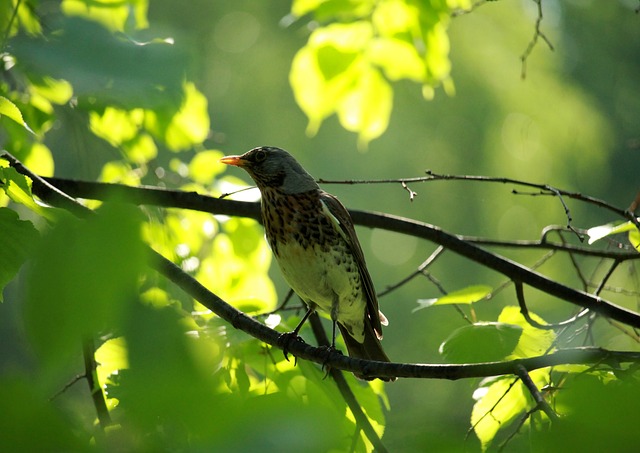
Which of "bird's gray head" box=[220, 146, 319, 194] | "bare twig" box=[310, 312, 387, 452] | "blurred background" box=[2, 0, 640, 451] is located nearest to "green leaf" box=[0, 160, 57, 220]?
"bare twig" box=[310, 312, 387, 452]

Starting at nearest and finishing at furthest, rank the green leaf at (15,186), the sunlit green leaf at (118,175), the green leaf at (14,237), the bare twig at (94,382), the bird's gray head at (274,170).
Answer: the green leaf at (14,237) < the green leaf at (15,186) < the bare twig at (94,382) < the bird's gray head at (274,170) < the sunlit green leaf at (118,175)

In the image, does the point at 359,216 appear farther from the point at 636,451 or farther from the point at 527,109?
the point at 527,109

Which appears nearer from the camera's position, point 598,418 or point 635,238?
point 598,418

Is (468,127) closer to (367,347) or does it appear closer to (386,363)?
(367,347)

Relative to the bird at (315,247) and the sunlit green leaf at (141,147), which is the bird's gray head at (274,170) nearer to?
the bird at (315,247)

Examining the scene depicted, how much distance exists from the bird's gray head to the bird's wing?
125mm

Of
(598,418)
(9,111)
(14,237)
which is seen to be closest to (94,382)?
(9,111)

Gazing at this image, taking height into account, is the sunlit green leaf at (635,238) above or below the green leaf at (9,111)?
above

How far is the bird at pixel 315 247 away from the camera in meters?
3.28

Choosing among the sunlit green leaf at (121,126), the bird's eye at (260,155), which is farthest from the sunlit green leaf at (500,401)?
the sunlit green leaf at (121,126)

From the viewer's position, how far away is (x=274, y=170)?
11.7 ft

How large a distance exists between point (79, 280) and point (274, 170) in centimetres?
286

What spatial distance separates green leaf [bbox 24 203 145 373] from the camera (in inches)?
27.8

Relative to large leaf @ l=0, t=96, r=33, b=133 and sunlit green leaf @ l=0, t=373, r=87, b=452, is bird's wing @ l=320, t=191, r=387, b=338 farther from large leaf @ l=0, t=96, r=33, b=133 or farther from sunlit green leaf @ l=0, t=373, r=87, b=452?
sunlit green leaf @ l=0, t=373, r=87, b=452
